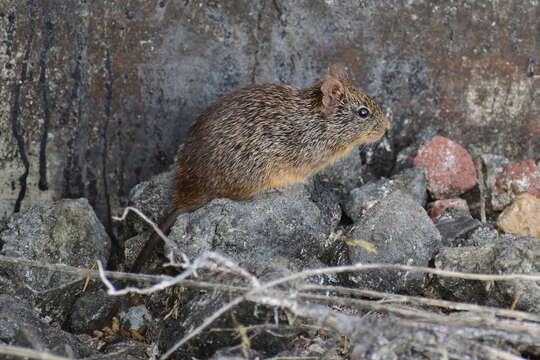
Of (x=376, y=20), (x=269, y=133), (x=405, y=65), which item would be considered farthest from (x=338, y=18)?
(x=269, y=133)

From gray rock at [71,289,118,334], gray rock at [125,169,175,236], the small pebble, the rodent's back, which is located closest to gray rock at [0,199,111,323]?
gray rock at [71,289,118,334]

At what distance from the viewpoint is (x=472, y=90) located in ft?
15.0

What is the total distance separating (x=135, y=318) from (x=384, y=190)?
5.77 feet

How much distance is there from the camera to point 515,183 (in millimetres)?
4418

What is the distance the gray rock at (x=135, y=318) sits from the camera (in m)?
3.53

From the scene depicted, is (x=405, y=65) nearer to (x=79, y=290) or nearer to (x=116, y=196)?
(x=116, y=196)

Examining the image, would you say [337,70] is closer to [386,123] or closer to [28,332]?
[386,123]

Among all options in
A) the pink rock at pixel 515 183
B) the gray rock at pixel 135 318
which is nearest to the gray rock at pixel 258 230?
the gray rock at pixel 135 318

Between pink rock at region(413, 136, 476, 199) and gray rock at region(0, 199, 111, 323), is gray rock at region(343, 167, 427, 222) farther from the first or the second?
gray rock at region(0, 199, 111, 323)

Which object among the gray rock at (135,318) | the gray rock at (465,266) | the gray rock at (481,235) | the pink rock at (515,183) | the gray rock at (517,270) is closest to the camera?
the gray rock at (517,270)

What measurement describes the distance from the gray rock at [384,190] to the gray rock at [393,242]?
487mm

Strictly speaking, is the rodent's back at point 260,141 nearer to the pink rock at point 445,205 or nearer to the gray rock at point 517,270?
Answer: the pink rock at point 445,205

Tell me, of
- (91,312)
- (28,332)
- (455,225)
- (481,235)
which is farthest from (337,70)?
(28,332)

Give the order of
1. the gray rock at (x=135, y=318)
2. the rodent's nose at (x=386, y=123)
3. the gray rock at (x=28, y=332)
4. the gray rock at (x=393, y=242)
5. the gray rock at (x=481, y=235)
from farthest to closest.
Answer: the rodent's nose at (x=386, y=123)
the gray rock at (x=481, y=235)
the gray rock at (x=135, y=318)
the gray rock at (x=393, y=242)
the gray rock at (x=28, y=332)
